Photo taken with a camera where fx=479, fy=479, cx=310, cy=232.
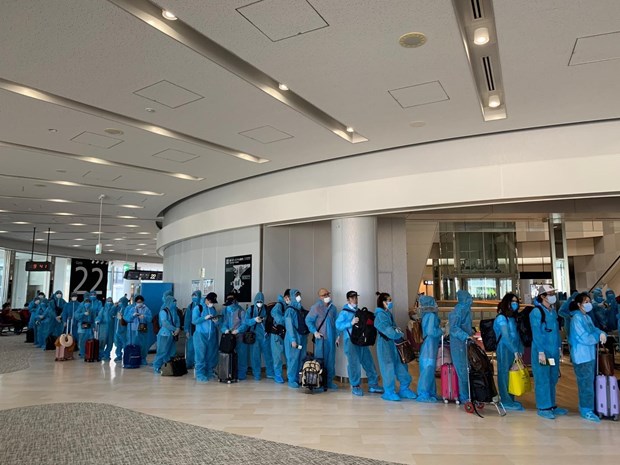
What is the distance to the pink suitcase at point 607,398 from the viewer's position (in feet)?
18.6

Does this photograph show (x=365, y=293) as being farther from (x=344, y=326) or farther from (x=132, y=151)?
(x=132, y=151)

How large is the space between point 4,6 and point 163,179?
6.11 metres

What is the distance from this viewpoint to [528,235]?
11.4m

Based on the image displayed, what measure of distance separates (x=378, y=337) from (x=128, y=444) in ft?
12.2

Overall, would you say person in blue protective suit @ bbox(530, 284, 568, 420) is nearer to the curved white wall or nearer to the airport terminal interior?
the airport terminal interior

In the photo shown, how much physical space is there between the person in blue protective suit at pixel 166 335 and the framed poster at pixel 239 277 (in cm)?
127

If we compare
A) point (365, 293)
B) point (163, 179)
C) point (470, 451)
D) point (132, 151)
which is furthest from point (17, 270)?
point (470, 451)

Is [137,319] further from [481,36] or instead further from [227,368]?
[481,36]

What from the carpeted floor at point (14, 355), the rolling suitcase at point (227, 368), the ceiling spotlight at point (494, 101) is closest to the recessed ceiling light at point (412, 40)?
the ceiling spotlight at point (494, 101)

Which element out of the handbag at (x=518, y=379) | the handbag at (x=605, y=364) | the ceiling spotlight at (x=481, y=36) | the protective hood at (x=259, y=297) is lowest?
the handbag at (x=518, y=379)

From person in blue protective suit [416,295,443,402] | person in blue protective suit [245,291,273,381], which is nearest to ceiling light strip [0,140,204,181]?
person in blue protective suit [245,291,273,381]

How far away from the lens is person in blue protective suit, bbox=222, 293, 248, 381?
341 inches

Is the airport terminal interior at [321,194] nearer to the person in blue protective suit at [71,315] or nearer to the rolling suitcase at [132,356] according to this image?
the rolling suitcase at [132,356]

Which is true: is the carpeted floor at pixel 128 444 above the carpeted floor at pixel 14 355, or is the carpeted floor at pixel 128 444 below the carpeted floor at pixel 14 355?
above
